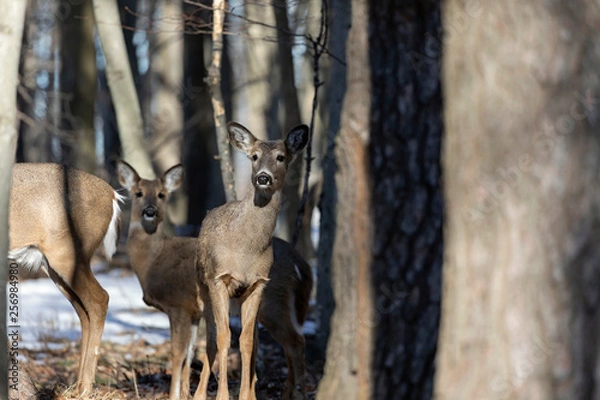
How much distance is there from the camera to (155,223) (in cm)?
871

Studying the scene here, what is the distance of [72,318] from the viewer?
1227 centimetres

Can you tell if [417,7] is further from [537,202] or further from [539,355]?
[539,355]

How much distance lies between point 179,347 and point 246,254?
1179 mm

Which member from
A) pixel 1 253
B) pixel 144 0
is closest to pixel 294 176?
pixel 1 253

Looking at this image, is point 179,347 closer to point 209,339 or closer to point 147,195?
point 209,339

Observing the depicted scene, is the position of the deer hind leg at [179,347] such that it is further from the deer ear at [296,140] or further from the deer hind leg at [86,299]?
the deer ear at [296,140]

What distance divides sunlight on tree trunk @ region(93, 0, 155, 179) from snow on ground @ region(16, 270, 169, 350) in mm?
1948

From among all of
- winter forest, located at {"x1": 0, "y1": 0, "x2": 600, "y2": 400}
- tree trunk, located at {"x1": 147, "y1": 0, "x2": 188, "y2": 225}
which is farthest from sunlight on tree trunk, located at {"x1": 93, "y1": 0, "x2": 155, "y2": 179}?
tree trunk, located at {"x1": 147, "y1": 0, "x2": 188, "y2": 225}

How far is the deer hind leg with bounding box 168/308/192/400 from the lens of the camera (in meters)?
7.71

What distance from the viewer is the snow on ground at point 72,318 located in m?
11.3

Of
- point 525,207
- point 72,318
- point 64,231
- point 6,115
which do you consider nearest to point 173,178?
point 64,231

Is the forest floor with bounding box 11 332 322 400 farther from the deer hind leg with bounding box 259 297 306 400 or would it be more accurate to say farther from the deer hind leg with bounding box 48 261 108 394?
the deer hind leg with bounding box 259 297 306 400

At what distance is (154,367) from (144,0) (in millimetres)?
21537

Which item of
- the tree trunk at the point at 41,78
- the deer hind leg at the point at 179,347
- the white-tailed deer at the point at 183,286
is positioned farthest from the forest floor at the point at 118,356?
the tree trunk at the point at 41,78
